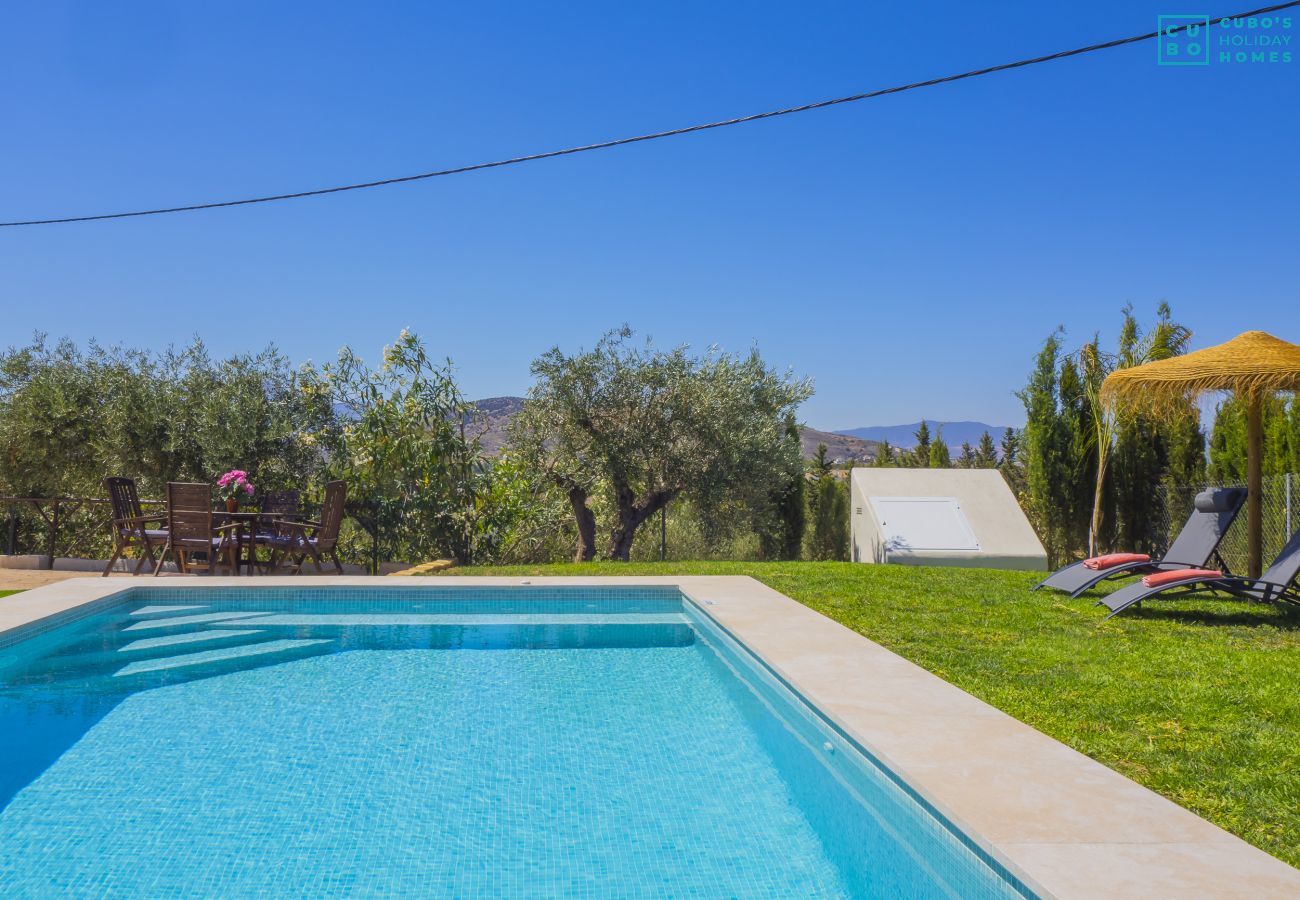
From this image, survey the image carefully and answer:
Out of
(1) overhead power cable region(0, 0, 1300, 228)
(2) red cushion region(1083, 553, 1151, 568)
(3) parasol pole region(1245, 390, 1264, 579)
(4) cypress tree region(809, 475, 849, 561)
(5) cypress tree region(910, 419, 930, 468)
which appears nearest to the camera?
(1) overhead power cable region(0, 0, 1300, 228)

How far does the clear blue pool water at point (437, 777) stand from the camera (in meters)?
2.97

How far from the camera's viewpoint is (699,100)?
38.3ft

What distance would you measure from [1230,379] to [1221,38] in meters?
2.90

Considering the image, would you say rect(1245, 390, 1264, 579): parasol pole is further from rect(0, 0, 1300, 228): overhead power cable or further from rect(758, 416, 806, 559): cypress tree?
rect(758, 416, 806, 559): cypress tree

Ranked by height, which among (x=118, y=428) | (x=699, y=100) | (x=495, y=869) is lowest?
(x=495, y=869)

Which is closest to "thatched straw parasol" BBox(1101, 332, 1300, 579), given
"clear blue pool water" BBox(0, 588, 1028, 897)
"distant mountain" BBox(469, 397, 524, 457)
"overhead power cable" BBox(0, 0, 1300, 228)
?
"overhead power cable" BBox(0, 0, 1300, 228)

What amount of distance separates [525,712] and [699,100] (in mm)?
9252

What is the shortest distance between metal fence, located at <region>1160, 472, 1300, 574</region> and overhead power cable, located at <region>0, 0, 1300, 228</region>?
224 inches

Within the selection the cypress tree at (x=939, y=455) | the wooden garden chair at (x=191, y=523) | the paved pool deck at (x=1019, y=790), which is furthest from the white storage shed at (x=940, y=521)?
the wooden garden chair at (x=191, y=523)

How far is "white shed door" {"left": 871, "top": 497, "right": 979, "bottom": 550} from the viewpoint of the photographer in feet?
41.0

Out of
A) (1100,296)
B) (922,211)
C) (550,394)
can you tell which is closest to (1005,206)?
(922,211)

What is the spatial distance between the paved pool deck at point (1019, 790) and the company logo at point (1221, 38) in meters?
5.34

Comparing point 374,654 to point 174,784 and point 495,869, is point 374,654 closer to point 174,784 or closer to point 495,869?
point 174,784

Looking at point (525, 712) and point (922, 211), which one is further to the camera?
point (922, 211)
